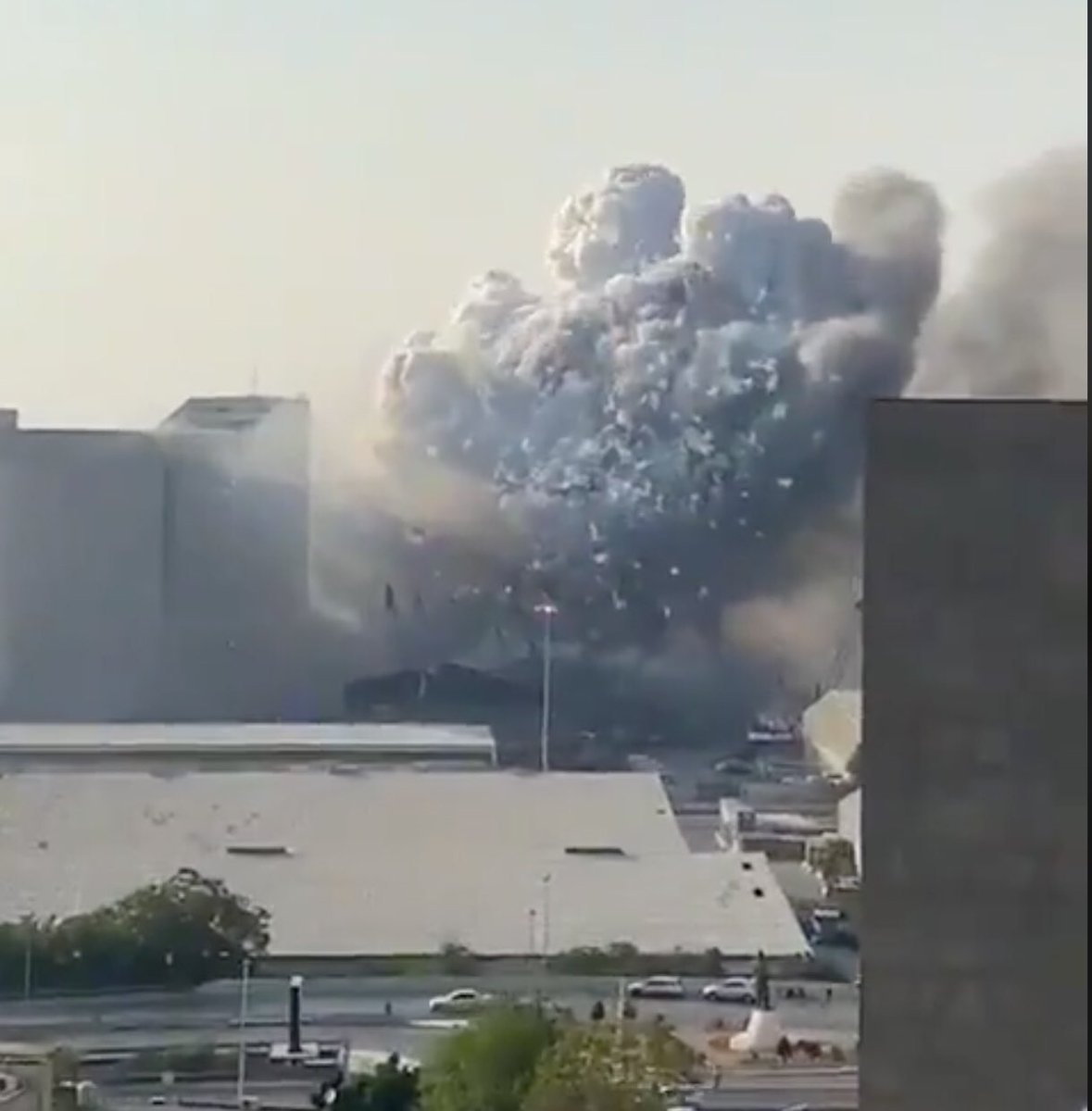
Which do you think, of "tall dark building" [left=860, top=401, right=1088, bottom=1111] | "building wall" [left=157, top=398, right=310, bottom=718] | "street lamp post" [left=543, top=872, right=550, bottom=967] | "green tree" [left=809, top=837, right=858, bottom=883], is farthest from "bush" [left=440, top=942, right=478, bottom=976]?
"tall dark building" [left=860, top=401, right=1088, bottom=1111]

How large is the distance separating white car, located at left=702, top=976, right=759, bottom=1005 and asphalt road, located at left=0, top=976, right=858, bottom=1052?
0.01m

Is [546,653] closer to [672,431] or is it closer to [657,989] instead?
[672,431]

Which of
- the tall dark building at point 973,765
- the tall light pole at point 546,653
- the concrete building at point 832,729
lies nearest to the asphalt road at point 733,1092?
the concrete building at point 832,729

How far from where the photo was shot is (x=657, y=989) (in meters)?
3.80

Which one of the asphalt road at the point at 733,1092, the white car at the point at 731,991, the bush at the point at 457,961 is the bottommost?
the asphalt road at the point at 733,1092

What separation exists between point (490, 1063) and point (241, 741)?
0.84m

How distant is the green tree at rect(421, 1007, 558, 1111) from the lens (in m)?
3.70

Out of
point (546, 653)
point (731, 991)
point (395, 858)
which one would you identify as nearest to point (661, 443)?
point (546, 653)

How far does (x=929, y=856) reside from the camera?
1.69 m

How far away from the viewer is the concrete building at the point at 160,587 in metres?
3.79

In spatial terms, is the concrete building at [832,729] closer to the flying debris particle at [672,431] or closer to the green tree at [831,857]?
the green tree at [831,857]

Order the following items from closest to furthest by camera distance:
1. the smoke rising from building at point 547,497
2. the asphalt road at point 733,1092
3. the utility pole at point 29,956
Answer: the asphalt road at point 733,1092 < the smoke rising from building at point 547,497 < the utility pole at point 29,956

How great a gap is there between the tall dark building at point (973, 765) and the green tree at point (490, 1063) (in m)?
2.10

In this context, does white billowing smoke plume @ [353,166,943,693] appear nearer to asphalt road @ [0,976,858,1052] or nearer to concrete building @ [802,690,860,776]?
concrete building @ [802,690,860,776]
